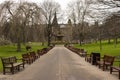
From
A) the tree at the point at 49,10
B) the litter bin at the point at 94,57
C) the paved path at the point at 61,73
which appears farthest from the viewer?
the tree at the point at 49,10

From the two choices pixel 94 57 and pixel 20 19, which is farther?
pixel 20 19

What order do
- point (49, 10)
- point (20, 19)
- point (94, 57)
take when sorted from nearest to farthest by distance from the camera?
point (94, 57) < point (20, 19) < point (49, 10)

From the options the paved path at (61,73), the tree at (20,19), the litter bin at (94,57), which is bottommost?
the paved path at (61,73)

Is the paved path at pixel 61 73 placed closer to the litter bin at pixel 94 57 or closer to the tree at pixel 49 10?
the litter bin at pixel 94 57

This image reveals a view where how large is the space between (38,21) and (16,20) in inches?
154

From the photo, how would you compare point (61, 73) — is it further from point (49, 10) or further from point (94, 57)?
point (49, 10)

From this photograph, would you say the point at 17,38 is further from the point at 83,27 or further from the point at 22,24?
the point at 83,27

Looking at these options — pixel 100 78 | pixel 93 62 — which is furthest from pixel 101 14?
pixel 100 78

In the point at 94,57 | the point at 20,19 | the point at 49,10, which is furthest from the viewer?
the point at 49,10

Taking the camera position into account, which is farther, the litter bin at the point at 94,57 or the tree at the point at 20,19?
the tree at the point at 20,19

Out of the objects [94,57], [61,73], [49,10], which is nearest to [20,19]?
[94,57]

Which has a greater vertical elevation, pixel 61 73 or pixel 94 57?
pixel 94 57

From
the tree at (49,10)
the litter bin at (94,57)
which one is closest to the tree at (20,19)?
the litter bin at (94,57)

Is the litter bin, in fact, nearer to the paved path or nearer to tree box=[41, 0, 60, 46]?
the paved path
